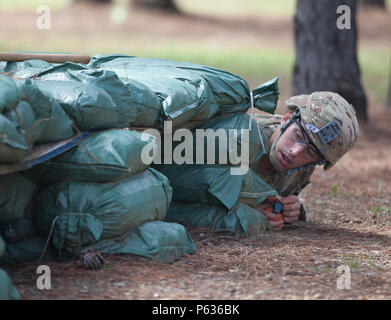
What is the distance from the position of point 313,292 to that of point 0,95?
1848mm

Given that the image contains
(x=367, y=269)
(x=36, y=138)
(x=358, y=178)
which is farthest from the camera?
(x=358, y=178)

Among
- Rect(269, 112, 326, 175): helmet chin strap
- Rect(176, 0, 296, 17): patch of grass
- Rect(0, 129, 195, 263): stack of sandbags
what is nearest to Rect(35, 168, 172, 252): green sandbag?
Rect(0, 129, 195, 263): stack of sandbags

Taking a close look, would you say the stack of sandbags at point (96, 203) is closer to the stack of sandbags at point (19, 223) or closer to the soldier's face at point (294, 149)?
the stack of sandbags at point (19, 223)

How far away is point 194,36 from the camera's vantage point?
59.1 ft

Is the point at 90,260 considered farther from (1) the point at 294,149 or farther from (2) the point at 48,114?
(1) the point at 294,149

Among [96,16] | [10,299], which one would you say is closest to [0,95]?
[10,299]

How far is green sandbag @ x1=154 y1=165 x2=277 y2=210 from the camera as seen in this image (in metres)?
4.57

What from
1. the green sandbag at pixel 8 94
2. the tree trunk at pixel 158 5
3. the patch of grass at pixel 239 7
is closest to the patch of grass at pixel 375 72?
the tree trunk at pixel 158 5

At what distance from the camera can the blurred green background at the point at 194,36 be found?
14.4m

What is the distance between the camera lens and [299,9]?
354 inches

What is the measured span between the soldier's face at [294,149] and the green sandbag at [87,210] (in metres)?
1.33

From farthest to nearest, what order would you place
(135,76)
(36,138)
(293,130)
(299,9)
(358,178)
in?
(299,9) < (358,178) < (293,130) < (135,76) < (36,138)

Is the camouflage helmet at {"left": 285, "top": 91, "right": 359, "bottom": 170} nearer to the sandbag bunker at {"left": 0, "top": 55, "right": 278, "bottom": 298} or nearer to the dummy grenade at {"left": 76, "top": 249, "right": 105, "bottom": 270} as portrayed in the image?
the sandbag bunker at {"left": 0, "top": 55, "right": 278, "bottom": 298}

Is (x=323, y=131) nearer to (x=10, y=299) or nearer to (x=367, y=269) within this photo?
(x=367, y=269)
